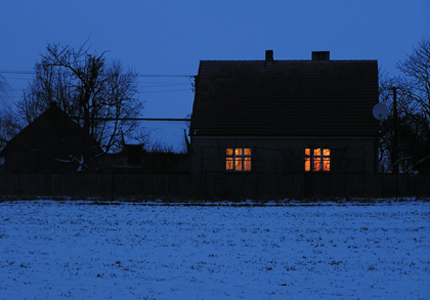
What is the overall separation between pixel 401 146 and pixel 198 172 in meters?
19.2

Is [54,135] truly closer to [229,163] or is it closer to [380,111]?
[229,163]

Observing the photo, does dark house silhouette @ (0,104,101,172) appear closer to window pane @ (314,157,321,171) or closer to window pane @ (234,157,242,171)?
window pane @ (234,157,242,171)

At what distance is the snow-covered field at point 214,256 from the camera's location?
871 centimetres

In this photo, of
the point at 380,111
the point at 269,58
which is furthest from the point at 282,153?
the point at 269,58

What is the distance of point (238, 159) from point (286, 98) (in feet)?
17.2

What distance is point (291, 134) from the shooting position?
3231cm

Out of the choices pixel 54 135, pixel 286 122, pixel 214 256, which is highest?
pixel 286 122

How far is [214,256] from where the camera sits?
11.7 m

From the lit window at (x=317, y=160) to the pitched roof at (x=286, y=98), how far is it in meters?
1.06

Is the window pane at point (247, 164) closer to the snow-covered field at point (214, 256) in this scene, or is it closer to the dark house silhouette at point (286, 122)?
the dark house silhouette at point (286, 122)

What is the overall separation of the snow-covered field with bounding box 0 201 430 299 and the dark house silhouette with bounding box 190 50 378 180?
11452 millimetres

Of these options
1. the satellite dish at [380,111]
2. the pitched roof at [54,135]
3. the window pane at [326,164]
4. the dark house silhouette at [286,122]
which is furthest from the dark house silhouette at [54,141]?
the satellite dish at [380,111]

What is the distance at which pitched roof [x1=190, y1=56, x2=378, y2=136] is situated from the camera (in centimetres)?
3266

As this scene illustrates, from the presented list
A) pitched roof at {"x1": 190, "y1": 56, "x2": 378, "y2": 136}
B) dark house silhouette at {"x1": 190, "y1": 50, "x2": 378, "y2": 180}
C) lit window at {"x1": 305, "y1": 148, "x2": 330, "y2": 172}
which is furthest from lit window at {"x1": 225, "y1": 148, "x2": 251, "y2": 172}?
lit window at {"x1": 305, "y1": 148, "x2": 330, "y2": 172}
